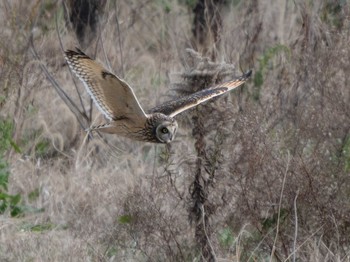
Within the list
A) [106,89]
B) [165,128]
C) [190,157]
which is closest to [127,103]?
[106,89]

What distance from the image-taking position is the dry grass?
7.01 metres

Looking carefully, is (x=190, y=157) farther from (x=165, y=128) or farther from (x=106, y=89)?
(x=106, y=89)

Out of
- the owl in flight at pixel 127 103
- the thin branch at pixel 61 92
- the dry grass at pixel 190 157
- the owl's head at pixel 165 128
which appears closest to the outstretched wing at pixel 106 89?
the owl in flight at pixel 127 103

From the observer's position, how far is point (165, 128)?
7.30 metres

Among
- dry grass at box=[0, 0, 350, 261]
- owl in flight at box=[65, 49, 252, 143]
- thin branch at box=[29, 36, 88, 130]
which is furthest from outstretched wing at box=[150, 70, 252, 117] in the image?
thin branch at box=[29, 36, 88, 130]

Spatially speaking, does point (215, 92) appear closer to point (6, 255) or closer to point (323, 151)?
point (323, 151)

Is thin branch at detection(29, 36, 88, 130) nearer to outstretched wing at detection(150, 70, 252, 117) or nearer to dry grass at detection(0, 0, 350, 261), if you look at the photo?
dry grass at detection(0, 0, 350, 261)

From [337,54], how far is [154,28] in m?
4.46

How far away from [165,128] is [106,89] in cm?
42

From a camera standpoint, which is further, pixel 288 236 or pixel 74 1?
pixel 74 1

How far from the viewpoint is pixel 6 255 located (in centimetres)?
696

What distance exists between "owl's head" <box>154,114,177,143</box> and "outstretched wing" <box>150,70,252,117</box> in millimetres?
55

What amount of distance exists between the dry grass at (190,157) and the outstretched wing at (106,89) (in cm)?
37

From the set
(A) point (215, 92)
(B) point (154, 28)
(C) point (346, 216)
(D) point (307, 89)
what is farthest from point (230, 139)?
(B) point (154, 28)
